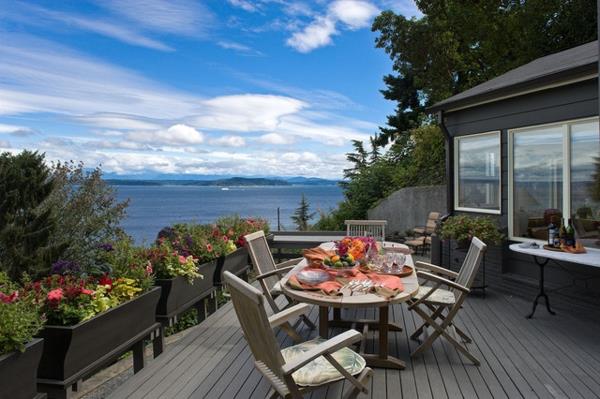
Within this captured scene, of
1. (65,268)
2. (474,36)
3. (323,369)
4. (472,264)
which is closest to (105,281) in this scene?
(65,268)

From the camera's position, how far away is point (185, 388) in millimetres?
3002

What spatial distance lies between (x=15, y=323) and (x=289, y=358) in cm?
146

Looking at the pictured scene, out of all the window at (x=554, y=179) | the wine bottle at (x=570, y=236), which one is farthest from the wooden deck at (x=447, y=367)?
the window at (x=554, y=179)

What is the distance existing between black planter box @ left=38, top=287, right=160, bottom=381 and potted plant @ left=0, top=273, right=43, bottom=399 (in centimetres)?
21

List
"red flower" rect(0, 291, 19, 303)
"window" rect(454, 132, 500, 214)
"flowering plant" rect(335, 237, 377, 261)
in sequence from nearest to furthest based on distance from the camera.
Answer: "red flower" rect(0, 291, 19, 303) → "flowering plant" rect(335, 237, 377, 261) → "window" rect(454, 132, 500, 214)

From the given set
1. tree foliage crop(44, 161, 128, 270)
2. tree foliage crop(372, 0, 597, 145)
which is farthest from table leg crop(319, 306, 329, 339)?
tree foliage crop(372, 0, 597, 145)

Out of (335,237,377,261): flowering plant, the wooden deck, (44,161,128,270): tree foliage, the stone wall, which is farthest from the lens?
the stone wall

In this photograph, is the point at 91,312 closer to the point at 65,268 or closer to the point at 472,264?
the point at 65,268

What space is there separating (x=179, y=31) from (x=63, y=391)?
14001 millimetres

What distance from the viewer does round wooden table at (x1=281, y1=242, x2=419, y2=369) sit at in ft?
9.08

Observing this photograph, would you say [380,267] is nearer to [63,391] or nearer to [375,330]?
[375,330]

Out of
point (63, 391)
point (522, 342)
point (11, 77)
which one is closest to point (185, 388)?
point (63, 391)

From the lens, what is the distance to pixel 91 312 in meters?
2.85

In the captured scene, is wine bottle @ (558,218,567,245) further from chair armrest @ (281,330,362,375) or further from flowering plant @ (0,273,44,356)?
flowering plant @ (0,273,44,356)
